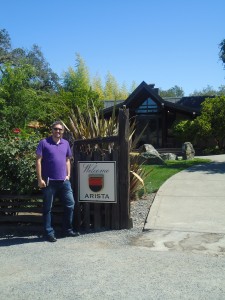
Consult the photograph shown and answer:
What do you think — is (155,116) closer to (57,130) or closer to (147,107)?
(147,107)

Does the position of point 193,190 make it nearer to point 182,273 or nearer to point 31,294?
point 182,273

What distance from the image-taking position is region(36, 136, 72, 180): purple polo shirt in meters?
5.69

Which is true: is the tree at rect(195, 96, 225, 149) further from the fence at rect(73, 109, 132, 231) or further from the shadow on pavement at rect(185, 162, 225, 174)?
the fence at rect(73, 109, 132, 231)

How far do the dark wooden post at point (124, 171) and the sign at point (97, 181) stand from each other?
116mm

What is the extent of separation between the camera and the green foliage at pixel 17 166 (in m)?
6.13

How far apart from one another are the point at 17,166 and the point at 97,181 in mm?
1327

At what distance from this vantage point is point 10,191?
641 centimetres

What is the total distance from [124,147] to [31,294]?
2.95 meters

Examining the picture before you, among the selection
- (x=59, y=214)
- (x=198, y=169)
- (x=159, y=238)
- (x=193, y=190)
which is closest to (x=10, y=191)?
(x=59, y=214)

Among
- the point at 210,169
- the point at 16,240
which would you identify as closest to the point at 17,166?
the point at 16,240

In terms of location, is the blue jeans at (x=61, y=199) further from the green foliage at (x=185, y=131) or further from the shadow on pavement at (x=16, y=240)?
the green foliage at (x=185, y=131)

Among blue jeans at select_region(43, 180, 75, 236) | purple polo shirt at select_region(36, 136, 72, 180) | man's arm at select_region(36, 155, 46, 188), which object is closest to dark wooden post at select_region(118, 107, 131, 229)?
blue jeans at select_region(43, 180, 75, 236)

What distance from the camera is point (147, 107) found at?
87.7 feet

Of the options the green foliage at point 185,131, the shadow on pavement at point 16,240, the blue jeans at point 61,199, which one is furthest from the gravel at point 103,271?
the green foliage at point 185,131
